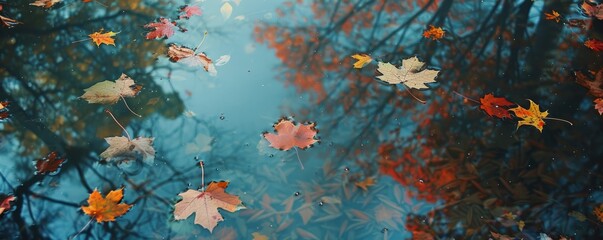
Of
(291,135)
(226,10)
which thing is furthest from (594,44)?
(226,10)

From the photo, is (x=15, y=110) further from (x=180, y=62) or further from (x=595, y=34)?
(x=595, y=34)

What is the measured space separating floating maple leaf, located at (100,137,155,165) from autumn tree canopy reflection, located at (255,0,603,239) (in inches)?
29.4

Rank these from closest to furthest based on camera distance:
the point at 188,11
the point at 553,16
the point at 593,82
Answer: the point at 593,82 → the point at 553,16 → the point at 188,11

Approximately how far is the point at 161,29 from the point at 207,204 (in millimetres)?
1453

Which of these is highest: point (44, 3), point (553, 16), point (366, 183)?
point (44, 3)

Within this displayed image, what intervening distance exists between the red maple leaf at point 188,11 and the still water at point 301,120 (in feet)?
0.05

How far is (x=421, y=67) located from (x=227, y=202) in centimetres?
135

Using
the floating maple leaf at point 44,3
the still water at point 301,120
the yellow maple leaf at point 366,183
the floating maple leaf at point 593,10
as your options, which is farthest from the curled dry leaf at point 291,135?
the floating maple leaf at point 593,10

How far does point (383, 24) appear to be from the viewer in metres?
2.91

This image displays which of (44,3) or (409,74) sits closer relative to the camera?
(409,74)

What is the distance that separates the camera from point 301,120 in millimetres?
2137

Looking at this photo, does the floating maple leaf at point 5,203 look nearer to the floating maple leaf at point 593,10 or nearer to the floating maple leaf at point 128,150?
the floating maple leaf at point 128,150

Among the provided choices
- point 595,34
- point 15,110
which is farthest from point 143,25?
point 595,34

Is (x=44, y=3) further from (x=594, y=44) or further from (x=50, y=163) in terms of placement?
(x=594, y=44)
